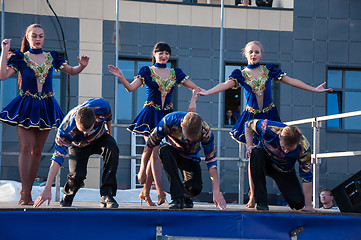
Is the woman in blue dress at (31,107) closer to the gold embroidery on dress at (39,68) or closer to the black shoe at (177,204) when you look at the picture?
the gold embroidery on dress at (39,68)

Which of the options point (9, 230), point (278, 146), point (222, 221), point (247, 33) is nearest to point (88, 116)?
point (9, 230)

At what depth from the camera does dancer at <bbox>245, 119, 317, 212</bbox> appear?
463 centimetres

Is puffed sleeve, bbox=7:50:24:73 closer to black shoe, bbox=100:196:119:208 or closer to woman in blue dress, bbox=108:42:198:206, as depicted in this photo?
woman in blue dress, bbox=108:42:198:206

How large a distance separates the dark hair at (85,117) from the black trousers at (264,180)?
1.36 metres

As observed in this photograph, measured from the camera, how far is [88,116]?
4180 millimetres

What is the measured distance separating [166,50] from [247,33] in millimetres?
5982

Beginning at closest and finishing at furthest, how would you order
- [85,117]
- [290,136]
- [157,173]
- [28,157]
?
[85,117], [290,136], [28,157], [157,173]

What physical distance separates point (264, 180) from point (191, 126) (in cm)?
91

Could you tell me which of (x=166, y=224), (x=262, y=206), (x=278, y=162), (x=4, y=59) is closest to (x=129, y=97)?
(x=4, y=59)

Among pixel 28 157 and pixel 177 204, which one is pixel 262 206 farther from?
pixel 28 157

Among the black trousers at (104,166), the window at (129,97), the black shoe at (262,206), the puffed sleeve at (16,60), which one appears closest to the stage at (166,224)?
the black shoe at (262,206)

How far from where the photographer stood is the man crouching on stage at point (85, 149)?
4438 millimetres

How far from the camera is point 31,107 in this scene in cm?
510

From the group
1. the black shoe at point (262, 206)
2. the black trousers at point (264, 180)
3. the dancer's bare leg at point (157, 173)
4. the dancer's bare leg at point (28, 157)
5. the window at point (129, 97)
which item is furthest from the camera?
the window at point (129, 97)
